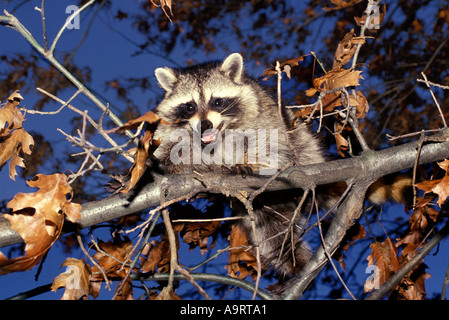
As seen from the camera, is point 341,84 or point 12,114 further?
point 341,84

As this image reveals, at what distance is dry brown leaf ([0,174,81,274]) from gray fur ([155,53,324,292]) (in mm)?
1535

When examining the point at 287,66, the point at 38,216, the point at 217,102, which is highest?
the point at 217,102

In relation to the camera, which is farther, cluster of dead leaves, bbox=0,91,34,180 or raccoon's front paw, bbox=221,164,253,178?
raccoon's front paw, bbox=221,164,253,178

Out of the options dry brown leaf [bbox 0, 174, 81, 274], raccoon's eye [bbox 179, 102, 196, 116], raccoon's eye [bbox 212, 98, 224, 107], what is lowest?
dry brown leaf [bbox 0, 174, 81, 274]

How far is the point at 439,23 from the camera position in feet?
29.1

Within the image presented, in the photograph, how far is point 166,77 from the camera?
170 inches

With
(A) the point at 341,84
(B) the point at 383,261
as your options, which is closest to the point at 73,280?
(A) the point at 341,84

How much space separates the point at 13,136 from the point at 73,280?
127 cm

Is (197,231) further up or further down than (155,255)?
further up

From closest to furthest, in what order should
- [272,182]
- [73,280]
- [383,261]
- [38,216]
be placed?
[38,216]
[73,280]
[272,182]
[383,261]

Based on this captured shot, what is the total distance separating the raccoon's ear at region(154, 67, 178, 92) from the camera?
4.24 metres

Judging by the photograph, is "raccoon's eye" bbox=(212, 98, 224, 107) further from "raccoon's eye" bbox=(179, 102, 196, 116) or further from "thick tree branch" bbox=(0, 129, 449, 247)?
"thick tree branch" bbox=(0, 129, 449, 247)

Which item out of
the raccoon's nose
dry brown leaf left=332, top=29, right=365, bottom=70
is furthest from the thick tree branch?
dry brown leaf left=332, top=29, right=365, bottom=70

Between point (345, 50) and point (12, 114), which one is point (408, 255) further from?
point (12, 114)
